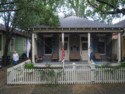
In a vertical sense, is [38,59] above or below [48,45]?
below

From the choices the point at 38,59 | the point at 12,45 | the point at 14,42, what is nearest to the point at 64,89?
the point at 38,59

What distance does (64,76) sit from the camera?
13312mm

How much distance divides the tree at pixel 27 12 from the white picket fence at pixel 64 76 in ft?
14.1

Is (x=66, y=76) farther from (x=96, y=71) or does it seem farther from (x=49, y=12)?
(x=49, y=12)

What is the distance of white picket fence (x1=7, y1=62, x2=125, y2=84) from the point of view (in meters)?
13.2

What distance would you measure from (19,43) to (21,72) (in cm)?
2166

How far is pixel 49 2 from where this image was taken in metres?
17.9

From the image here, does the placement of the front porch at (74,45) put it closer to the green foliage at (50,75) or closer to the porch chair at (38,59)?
the porch chair at (38,59)

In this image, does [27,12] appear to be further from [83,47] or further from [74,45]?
[83,47]

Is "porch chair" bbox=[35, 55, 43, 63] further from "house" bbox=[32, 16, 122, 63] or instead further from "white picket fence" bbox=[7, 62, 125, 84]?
"white picket fence" bbox=[7, 62, 125, 84]

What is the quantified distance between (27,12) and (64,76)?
8.91 metres

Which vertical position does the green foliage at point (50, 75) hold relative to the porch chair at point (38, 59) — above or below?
below

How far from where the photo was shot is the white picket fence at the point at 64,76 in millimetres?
13180

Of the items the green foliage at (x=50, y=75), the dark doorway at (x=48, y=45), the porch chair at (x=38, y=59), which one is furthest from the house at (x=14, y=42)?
the green foliage at (x=50, y=75)
